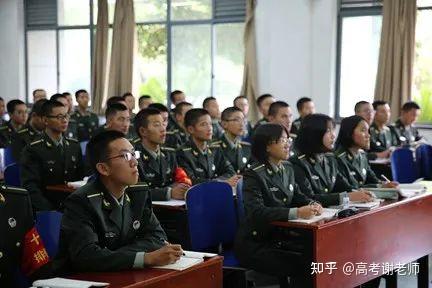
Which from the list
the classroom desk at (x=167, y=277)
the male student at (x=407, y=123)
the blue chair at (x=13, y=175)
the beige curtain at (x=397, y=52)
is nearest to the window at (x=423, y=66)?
the beige curtain at (x=397, y=52)

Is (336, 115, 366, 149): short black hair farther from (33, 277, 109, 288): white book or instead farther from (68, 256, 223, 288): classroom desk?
(33, 277, 109, 288): white book

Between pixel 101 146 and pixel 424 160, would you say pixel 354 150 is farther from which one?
pixel 424 160

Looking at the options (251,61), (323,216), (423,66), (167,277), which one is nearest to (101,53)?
(251,61)

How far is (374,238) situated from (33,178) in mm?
2275

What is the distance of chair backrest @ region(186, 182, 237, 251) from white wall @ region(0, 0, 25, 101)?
8772mm

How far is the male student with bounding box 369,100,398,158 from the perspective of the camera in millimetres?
7145

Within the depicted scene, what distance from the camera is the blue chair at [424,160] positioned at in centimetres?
651

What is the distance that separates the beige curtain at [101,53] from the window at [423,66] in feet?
15.8

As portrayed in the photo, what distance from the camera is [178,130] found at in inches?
271

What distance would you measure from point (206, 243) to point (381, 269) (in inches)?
38.5

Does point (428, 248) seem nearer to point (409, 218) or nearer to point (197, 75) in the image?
point (409, 218)

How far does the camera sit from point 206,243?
11.7ft

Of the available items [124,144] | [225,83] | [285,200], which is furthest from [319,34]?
[124,144]

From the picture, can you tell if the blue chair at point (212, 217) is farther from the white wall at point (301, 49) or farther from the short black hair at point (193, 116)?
the white wall at point (301, 49)
